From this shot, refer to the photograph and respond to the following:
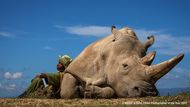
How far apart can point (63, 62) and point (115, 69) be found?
4.24 m

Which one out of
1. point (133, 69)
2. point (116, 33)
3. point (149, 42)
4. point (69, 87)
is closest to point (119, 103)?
point (133, 69)

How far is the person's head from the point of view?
79.2 ft

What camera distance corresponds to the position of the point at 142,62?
66.1 feet

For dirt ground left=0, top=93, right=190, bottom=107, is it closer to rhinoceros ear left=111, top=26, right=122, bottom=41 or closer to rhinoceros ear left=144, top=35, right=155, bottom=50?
rhinoceros ear left=144, top=35, right=155, bottom=50

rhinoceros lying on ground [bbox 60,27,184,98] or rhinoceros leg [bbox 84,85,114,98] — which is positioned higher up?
rhinoceros lying on ground [bbox 60,27,184,98]

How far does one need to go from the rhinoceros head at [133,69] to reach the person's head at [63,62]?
3.55 m

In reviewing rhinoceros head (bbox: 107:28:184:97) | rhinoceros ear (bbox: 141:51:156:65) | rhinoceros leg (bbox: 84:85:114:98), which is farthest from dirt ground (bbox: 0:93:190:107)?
rhinoceros leg (bbox: 84:85:114:98)

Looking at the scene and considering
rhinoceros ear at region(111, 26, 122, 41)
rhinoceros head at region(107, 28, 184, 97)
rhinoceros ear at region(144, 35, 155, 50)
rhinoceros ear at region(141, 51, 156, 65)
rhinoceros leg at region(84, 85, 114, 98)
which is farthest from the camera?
rhinoceros ear at region(144, 35, 155, 50)

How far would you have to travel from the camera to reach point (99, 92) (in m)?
20.8

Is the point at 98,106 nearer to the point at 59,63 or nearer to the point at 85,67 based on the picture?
the point at 85,67

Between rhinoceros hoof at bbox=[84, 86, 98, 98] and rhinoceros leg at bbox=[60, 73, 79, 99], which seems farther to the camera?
rhinoceros leg at bbox=[60, 73, 79, 99]

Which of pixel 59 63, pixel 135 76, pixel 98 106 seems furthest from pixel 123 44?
pixel 98 106

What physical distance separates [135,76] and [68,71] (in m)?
4.19

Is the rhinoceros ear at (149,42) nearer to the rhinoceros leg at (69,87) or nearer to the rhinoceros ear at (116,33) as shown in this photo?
the rhinoceros ear at (116,33)
